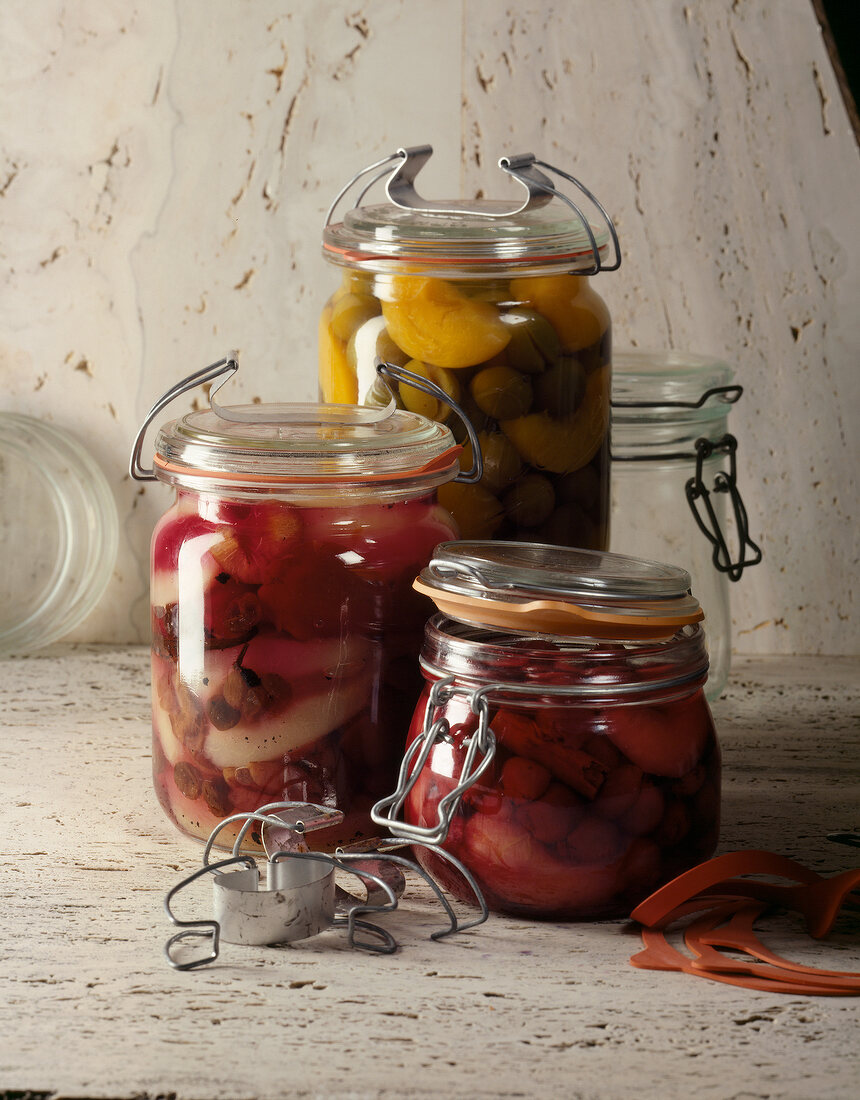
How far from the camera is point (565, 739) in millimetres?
599

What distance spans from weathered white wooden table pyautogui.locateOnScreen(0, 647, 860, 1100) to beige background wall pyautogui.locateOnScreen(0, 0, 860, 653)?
0.43 m

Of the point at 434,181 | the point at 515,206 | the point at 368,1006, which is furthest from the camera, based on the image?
the point at 434,181

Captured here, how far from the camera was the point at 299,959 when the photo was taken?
602mm

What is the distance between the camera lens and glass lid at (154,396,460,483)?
25.7 inches

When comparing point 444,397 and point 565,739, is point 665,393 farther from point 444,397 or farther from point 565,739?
point 565,739

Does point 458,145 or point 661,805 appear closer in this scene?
point 661,805

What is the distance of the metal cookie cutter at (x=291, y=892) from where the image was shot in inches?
24.0

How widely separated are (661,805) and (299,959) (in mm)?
174

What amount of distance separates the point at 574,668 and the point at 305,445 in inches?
6.7

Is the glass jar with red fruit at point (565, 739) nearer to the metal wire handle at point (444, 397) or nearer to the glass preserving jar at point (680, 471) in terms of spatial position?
the metal wire handle at point (444, 397)

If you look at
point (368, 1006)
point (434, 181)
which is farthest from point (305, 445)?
point (434, 181)

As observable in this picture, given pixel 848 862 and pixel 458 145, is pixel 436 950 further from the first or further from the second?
pixel 458 145

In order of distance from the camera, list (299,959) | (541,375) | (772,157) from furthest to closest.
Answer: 1. (772,157)
2. (541,375)
3. (299,959)

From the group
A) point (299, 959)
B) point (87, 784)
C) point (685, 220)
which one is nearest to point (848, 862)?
point (299, 959)
